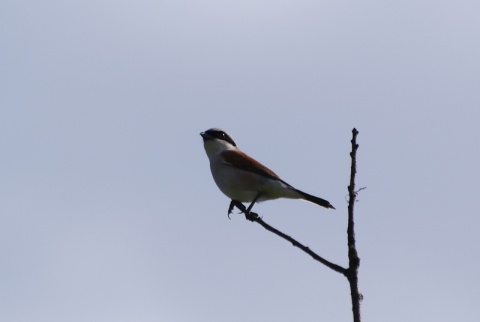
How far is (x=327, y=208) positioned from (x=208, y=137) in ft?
7.38

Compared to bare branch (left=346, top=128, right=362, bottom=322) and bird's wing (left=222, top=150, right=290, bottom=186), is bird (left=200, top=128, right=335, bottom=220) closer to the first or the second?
bird's wing (left=222, top=150, right=290, bottom=186)

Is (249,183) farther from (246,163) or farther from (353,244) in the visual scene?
(353,244)

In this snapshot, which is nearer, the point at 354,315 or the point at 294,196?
the point at 354,315

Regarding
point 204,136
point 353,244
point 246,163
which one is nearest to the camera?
point 353,244

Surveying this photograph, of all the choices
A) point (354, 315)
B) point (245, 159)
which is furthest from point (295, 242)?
point (245, 159)

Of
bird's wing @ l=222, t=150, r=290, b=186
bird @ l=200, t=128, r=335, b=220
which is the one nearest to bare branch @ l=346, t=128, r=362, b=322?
bird @ l=200, t=128, r=335, b=220

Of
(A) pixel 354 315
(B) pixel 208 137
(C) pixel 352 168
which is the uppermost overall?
(B) pixel 208 137

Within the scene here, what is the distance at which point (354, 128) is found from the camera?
3.40 meters

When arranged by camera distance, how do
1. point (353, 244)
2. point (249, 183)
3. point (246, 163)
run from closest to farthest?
point (353, 244)
point (249, 183)
point (246, 163)

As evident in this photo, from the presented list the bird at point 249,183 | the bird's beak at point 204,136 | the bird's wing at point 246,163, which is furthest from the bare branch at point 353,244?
the bird's beak at point 204,136

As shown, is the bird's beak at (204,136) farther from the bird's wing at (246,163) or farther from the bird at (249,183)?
the bird at (249,183)

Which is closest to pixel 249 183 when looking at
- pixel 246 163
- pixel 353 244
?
pixel 246 163

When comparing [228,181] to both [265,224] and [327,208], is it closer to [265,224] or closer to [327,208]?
[327,208]

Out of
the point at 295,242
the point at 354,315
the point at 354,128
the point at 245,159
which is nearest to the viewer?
the point at 354,315
